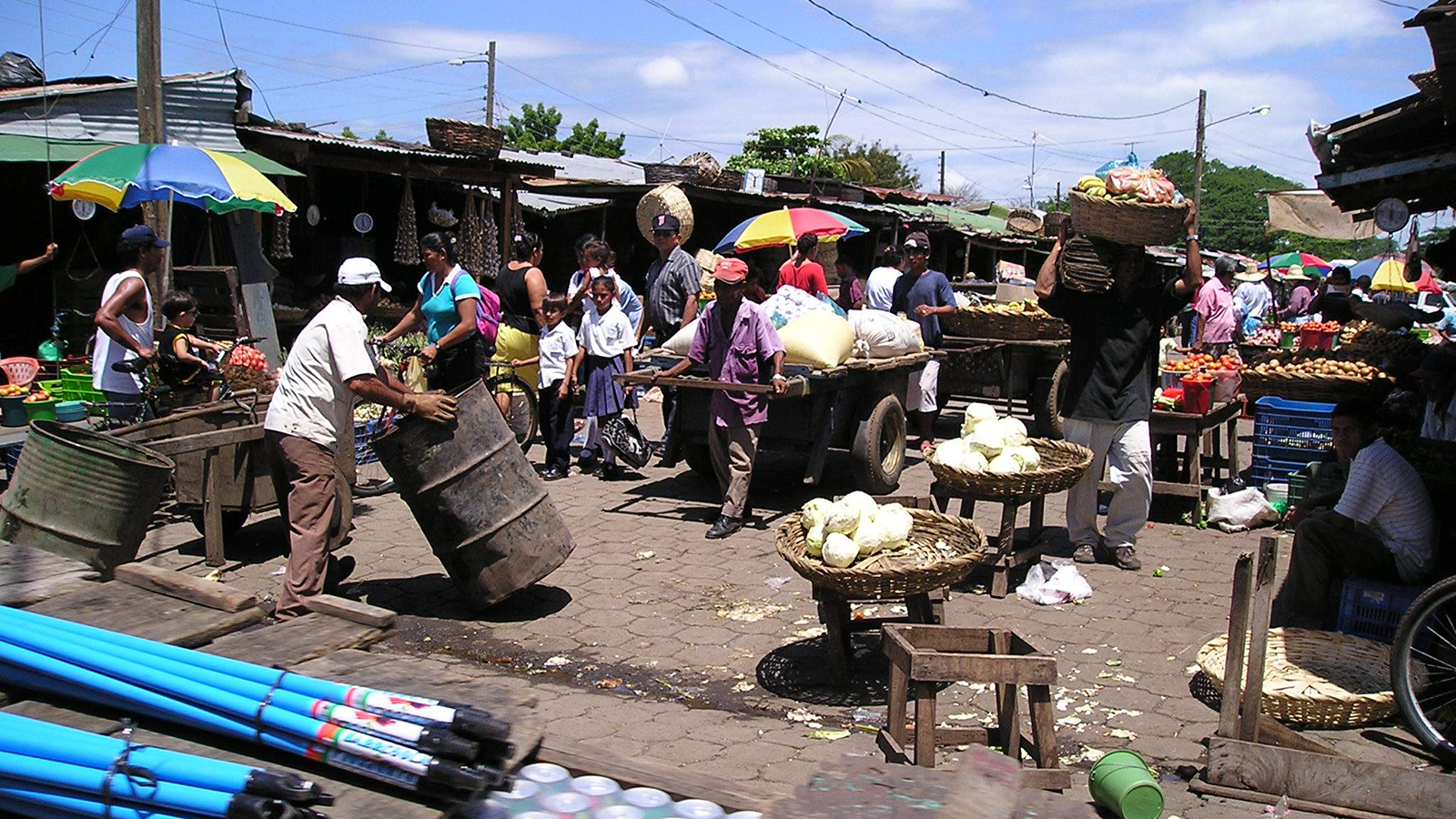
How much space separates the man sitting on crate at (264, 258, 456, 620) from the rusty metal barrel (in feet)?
0.52

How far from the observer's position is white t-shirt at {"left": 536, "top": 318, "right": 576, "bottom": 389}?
9.34 metres

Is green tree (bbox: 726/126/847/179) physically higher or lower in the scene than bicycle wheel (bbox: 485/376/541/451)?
higher

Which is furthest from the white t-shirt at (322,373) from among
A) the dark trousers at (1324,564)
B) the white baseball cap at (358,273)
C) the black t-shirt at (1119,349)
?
the dark trousers at (1324,564)

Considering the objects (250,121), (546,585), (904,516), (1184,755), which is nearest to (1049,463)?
(904,516)

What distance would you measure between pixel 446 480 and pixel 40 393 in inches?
234

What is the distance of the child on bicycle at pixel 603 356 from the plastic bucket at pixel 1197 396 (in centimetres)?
456

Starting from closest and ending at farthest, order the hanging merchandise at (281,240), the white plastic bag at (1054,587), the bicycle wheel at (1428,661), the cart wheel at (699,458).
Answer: the bicycle wheel at (1428,661), the white plastic bag at (1054,587), the cart wheel at (699,458), the hanging merchandise at (281,240)

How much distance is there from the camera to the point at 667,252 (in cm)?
998

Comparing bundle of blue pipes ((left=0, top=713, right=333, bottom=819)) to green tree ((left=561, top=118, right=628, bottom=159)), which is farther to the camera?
green tree ((left=561, top=118, right=628, bottom=159))

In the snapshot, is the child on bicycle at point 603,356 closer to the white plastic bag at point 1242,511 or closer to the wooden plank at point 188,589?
the white plastic bag at point 1242,511

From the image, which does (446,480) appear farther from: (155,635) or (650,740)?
(155,635)

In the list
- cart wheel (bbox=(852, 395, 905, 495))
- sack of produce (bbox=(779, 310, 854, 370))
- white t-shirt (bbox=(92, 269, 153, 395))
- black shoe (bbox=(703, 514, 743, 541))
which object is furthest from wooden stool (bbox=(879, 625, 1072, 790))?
white t-shirt (bbox=(92, 269, 153, 395))

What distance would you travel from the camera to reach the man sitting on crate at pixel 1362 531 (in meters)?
5.25

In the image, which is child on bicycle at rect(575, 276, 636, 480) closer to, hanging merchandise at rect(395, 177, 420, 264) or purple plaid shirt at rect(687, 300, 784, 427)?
purple plaid shirt at rect(687, 300, 784, 427)
